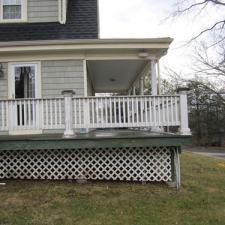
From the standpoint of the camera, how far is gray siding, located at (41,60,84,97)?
1129cm

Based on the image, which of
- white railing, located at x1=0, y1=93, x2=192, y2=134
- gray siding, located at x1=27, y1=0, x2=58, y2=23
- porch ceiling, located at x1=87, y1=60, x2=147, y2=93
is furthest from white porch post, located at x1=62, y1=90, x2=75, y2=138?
gray siding, located at x1=27, y1=0, x2=58, y2=23

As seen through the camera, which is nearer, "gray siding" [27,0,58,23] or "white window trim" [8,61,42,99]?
"white window trim" [8,61,42,99]

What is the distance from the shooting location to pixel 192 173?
35.1 ft

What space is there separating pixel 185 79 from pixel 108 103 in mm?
30860

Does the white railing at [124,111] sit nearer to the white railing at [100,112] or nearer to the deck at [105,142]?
the white railing at [100,112]

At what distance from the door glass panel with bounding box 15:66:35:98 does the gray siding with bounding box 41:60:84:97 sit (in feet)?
1.20

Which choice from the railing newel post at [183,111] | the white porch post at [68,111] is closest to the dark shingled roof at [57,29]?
the white porch post at [68,111]

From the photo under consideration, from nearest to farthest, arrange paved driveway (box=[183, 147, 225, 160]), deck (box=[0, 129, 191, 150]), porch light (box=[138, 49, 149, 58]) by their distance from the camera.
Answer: deck (box=[0, 129, 191, 150]), porch light (box=[138, 49, 149, 58]), paved driveway (box=[183, 147, 225, 160])

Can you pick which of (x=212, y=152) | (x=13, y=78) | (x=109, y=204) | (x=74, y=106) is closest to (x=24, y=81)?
(x=13, y=78)

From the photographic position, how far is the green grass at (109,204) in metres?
6.47

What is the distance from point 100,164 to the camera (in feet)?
28.9

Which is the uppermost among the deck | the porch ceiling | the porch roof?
the porch roof

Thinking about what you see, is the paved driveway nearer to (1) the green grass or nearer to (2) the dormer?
(2) the dormer

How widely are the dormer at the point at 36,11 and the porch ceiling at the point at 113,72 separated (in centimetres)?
197
